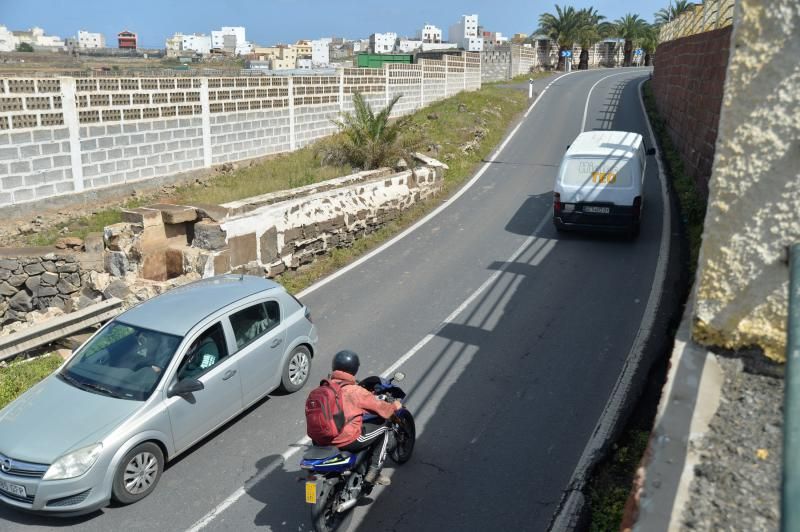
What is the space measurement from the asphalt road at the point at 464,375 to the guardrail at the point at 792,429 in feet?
14.0

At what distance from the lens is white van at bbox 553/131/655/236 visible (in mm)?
14594

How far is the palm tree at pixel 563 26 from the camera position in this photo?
208ft

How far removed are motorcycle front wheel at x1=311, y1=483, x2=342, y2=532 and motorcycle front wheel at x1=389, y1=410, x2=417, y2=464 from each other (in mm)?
1094

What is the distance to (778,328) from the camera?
3957 mm

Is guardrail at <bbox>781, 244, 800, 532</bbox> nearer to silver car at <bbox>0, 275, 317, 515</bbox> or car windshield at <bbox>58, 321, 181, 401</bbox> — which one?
silver car at <bbox>0, 275, 317, 515</bbox>

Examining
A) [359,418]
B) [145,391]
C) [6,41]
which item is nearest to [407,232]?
[145,391]

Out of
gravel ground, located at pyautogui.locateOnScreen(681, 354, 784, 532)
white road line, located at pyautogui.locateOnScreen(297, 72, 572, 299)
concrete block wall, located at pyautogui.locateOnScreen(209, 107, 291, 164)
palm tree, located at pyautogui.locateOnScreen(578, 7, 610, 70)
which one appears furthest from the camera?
palm tree, located at pyautogui.locateOnScreen(578, 7, 610, 70)

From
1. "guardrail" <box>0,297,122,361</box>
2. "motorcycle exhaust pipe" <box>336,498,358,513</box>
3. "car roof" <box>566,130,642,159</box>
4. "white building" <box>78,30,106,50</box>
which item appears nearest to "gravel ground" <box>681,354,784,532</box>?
"motorcycle exhaust pipe" <box>336,498,358,513</box>

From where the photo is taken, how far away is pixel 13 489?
620 cm

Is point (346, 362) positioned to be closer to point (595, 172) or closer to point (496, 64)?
point (595, 172)

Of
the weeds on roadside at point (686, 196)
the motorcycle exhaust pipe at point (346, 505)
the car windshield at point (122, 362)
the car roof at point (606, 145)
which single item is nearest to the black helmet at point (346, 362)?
the motorcycle exhaust pipe at point (346, 505)

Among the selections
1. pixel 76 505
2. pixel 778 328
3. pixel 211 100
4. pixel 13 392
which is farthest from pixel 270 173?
pixel 778 328

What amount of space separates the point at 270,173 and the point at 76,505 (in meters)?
14.1

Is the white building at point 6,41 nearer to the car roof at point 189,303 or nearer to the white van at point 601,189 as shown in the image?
the white van at point 601,189
